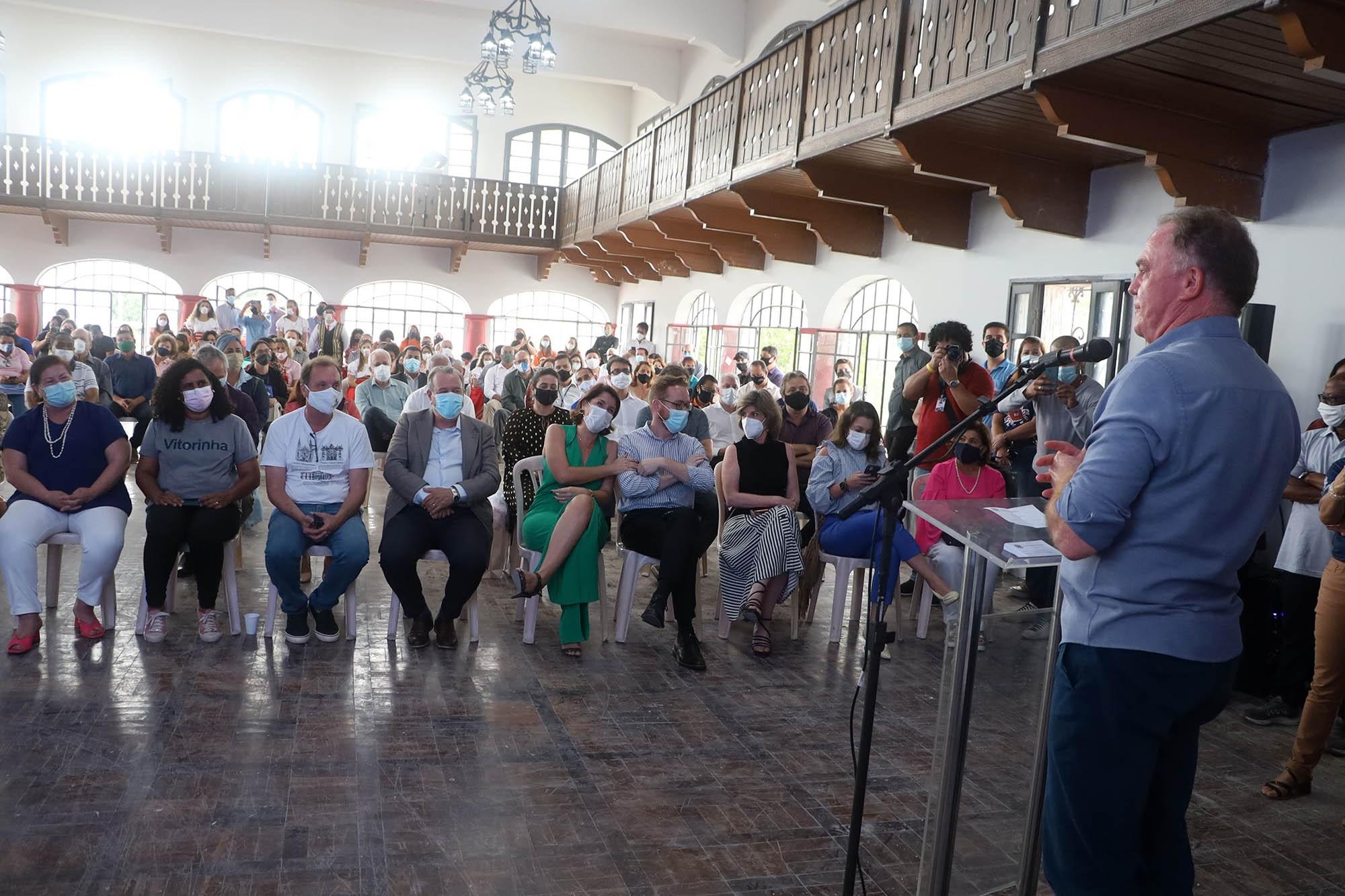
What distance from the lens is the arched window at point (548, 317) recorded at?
1992 centimetres

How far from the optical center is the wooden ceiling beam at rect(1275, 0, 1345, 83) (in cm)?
388

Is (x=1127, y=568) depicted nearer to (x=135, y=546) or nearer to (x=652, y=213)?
(x=135, y=546)

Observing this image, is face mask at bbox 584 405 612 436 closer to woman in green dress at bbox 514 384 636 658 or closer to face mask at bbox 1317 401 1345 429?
woman in green dress at bbox 514 384 636 658

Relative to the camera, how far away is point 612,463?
5055 millimetres

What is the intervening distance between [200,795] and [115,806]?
220 millimetres

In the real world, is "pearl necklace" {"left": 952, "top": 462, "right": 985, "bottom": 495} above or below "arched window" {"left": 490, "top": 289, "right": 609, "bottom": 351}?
below

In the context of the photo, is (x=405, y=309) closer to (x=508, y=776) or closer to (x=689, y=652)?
(x=689, y=652)

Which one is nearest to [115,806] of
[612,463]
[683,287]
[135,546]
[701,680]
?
[701,680]

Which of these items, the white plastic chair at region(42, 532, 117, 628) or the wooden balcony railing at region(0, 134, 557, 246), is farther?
the wooden balcony railing at region(0, 134, 557, 246)

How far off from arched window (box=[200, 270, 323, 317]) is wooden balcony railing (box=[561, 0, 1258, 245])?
936cm

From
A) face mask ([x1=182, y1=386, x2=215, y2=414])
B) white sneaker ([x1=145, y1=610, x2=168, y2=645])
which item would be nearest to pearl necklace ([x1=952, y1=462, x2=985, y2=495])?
face mask ([x1=182, y1=386, x2=215, y2=414])

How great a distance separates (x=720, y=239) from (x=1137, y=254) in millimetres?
6675

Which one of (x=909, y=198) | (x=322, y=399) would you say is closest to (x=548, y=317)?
(x=909, y=198)

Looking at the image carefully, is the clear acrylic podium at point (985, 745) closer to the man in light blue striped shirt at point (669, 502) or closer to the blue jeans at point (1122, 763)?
the blue jeans at point (1122, 763)
